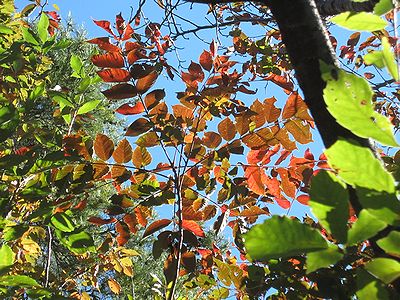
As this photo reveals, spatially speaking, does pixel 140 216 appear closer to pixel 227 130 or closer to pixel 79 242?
pixel 79 242

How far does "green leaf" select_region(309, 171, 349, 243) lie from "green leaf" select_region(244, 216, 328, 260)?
0.06 feet

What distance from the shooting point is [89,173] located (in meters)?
1.43

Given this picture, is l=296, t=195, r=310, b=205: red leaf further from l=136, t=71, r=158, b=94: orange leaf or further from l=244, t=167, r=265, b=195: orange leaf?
l=136, t=71, r=158, b=94: orange leaf

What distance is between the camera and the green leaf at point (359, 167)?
317 mm

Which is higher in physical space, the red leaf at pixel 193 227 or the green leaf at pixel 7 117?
the green leaf at pixel 7 117

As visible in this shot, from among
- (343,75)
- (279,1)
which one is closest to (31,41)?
(279,1)

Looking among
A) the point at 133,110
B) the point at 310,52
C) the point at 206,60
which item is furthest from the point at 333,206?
the point at 206,60

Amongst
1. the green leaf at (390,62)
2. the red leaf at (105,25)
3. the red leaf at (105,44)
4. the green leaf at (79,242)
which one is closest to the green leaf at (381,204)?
the green leaf at (390,62)

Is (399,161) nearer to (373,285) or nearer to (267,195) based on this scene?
(267,195)

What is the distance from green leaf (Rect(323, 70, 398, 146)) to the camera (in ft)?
→ 1.10

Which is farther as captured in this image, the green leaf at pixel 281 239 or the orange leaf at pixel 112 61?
the orange leaf at pixel 112 61

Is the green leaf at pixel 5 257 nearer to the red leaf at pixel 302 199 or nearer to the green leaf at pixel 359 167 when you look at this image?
the green leaf at pixel 359 167

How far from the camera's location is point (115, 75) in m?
1.42

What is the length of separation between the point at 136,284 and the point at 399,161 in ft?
23.1
